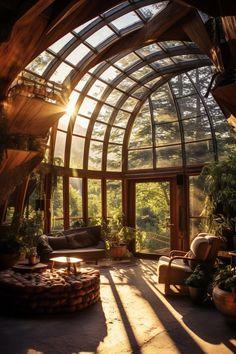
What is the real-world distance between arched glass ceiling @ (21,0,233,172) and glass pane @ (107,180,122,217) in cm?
50

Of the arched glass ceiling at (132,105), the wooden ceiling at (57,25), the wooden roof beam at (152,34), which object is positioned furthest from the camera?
the arched glass ceiling at (132,105)

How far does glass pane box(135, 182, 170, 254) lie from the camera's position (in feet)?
31.8

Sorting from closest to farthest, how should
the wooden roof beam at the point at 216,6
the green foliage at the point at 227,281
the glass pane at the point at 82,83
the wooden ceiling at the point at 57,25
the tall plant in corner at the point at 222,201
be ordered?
the wooden roof beam at the point at 216,6 < the wooden ceiling at the point at 57,25 < the green foliage at the point at 227,281 < the tall plant in corner at the point at 222,201 < the glass pane at the point at 82,83

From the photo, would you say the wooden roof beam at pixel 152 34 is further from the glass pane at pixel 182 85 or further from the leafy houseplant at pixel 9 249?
the leafy houseplant at pixel 9 249

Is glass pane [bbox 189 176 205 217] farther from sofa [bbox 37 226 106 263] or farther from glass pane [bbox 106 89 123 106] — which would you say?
glass pane [bbox 106 89 123 106]

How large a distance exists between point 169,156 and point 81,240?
3.56 m

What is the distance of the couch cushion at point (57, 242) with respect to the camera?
7809 millimetres

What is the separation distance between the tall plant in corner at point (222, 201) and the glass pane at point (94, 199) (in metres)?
3.66

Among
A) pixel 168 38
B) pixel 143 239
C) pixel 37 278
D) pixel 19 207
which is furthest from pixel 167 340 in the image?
pixel 143 239

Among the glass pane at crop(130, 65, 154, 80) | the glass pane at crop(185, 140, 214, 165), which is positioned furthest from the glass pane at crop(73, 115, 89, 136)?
the glass pane at crop(185, 140, 214, 165)

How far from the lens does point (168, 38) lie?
666 cm

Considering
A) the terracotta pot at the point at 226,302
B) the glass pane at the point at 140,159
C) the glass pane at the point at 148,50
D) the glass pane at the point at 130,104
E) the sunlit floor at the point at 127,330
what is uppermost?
the glass pane at the point at 148,50

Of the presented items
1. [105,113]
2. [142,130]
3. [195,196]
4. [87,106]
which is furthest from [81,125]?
[195,196]

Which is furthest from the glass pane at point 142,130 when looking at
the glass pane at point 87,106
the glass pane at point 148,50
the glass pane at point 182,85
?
the glass pane at point 148,50
